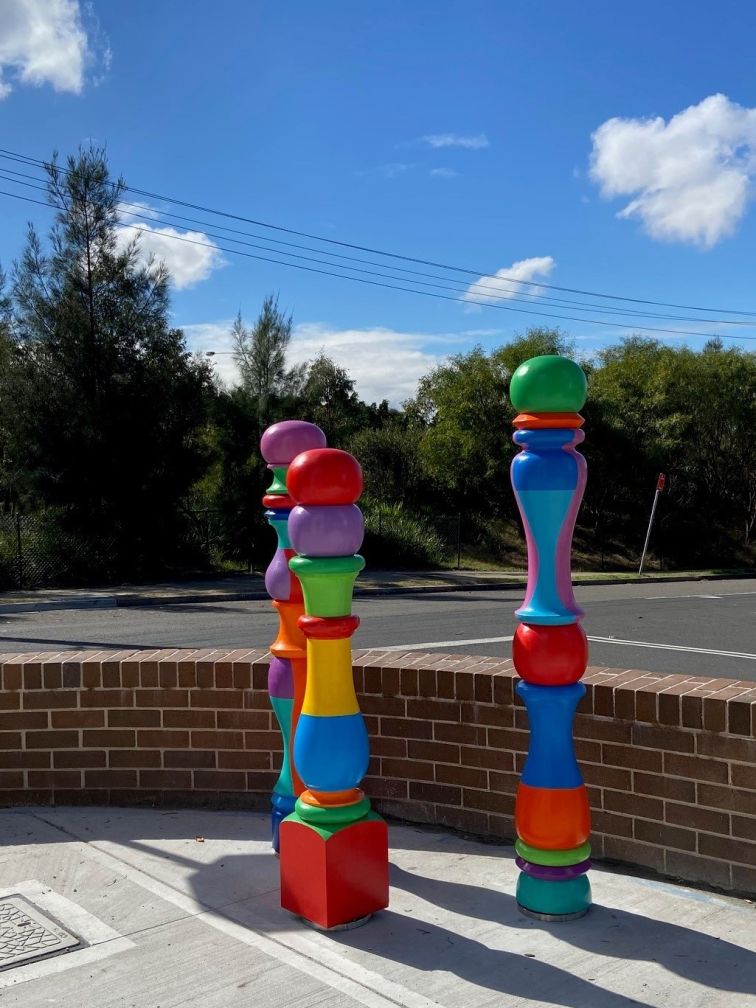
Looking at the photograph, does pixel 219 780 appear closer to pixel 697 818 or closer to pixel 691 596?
pixel 697 818

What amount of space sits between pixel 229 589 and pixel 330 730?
15084 mm

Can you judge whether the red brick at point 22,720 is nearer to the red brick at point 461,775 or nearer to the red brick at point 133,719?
the red brick at point 133,719

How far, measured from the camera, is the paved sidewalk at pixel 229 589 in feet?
53.7

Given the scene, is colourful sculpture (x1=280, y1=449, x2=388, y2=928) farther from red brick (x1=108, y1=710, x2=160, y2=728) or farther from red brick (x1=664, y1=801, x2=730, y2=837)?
red brick (x1=108, y1=710, x2=160, y2=728)

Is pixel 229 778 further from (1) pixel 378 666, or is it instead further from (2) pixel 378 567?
(2) pixel 378 567

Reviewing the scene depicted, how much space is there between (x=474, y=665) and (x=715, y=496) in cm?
3126

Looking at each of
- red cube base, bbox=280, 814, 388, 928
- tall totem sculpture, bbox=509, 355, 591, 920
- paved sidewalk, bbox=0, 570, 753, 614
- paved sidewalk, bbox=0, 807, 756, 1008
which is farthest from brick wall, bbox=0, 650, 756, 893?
paved sidewalk, bbox=0, 570, 753, 614

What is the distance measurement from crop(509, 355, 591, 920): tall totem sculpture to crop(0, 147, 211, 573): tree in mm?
17057

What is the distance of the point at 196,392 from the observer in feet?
67.4

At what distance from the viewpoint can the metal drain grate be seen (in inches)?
124

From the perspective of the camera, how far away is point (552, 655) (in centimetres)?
332

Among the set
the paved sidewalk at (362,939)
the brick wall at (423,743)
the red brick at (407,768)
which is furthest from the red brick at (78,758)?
the red brick at (407,768)

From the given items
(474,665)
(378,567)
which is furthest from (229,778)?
(378,567)

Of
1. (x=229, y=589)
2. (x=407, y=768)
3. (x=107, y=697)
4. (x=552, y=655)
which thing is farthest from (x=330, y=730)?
(x=229, y=589)
